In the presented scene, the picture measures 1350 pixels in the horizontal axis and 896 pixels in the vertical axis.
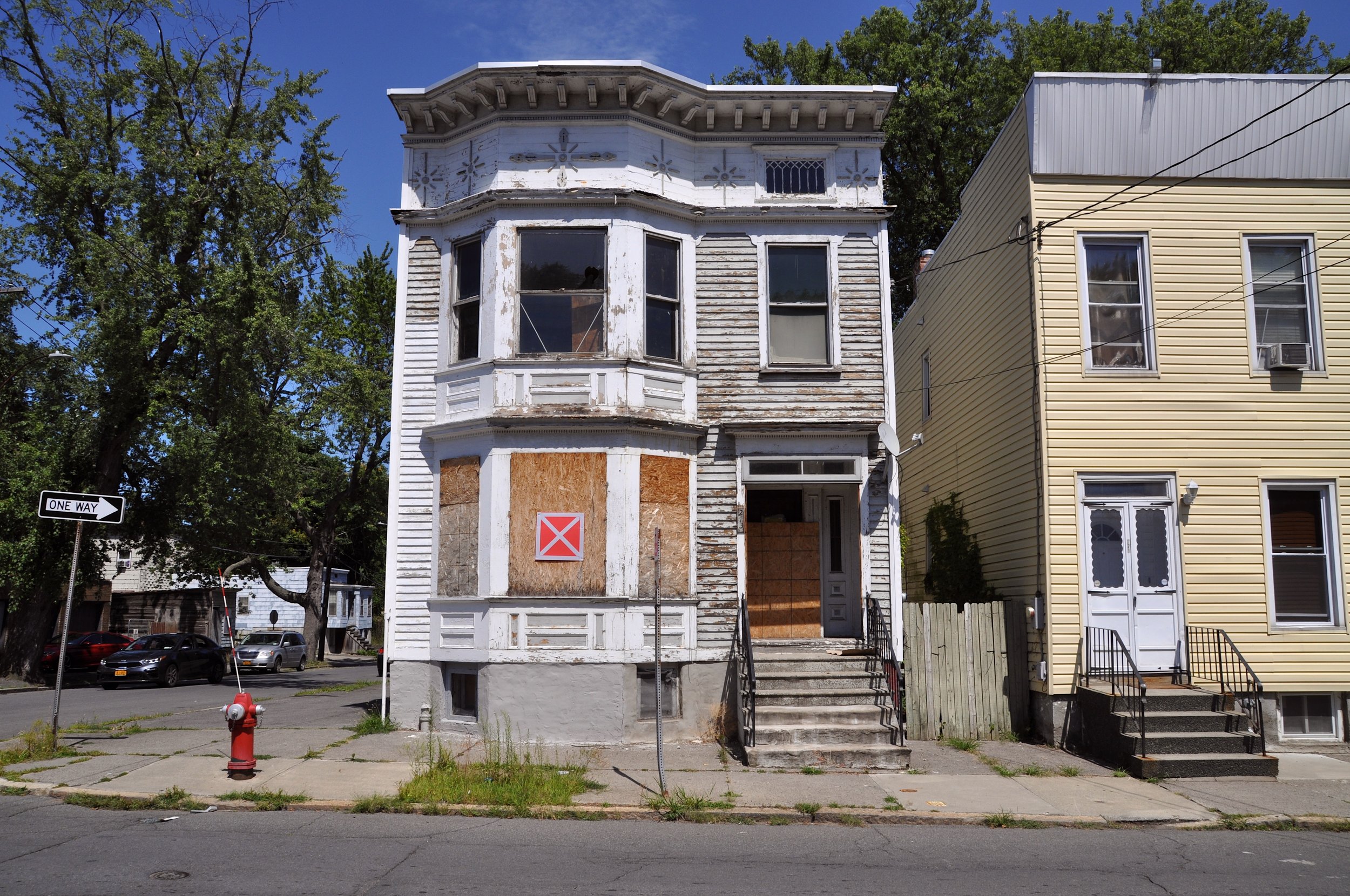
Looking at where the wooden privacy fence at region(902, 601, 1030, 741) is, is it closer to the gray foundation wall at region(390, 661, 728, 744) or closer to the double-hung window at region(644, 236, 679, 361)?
the gray foundation wall at region(390, 661, 728, 744)

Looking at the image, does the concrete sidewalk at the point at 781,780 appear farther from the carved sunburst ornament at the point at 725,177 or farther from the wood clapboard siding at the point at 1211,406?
the carved sunburst ornament at the point at 725,177

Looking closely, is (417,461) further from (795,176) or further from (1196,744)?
(1196,744)

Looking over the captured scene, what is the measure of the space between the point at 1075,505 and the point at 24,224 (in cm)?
2557

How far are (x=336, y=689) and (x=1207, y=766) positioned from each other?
20.5 metres

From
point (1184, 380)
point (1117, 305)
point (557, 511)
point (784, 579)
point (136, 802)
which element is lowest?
point (136, 802)

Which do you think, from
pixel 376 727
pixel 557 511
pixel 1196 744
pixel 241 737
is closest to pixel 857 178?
pixel 557 511

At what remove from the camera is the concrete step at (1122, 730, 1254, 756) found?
11656 mm

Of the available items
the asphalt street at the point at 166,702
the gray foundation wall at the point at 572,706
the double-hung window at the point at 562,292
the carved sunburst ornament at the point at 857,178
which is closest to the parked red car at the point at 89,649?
the asphalt street at the point at 166,702

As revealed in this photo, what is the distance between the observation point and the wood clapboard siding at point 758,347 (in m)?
14.5

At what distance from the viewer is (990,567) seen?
52.8ft

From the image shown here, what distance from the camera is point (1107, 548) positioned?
1384 cm

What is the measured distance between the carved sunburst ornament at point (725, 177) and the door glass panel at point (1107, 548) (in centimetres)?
697

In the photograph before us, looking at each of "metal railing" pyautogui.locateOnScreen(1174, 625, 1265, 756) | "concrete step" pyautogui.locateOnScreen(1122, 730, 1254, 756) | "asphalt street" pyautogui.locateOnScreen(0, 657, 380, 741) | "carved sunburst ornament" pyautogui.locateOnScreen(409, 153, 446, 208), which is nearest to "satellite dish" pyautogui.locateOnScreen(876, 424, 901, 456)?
"metal railing" pyautogui.locateOnScreen(1174, 625, 1265, 756)

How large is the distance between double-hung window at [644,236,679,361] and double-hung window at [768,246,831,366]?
140 cm
